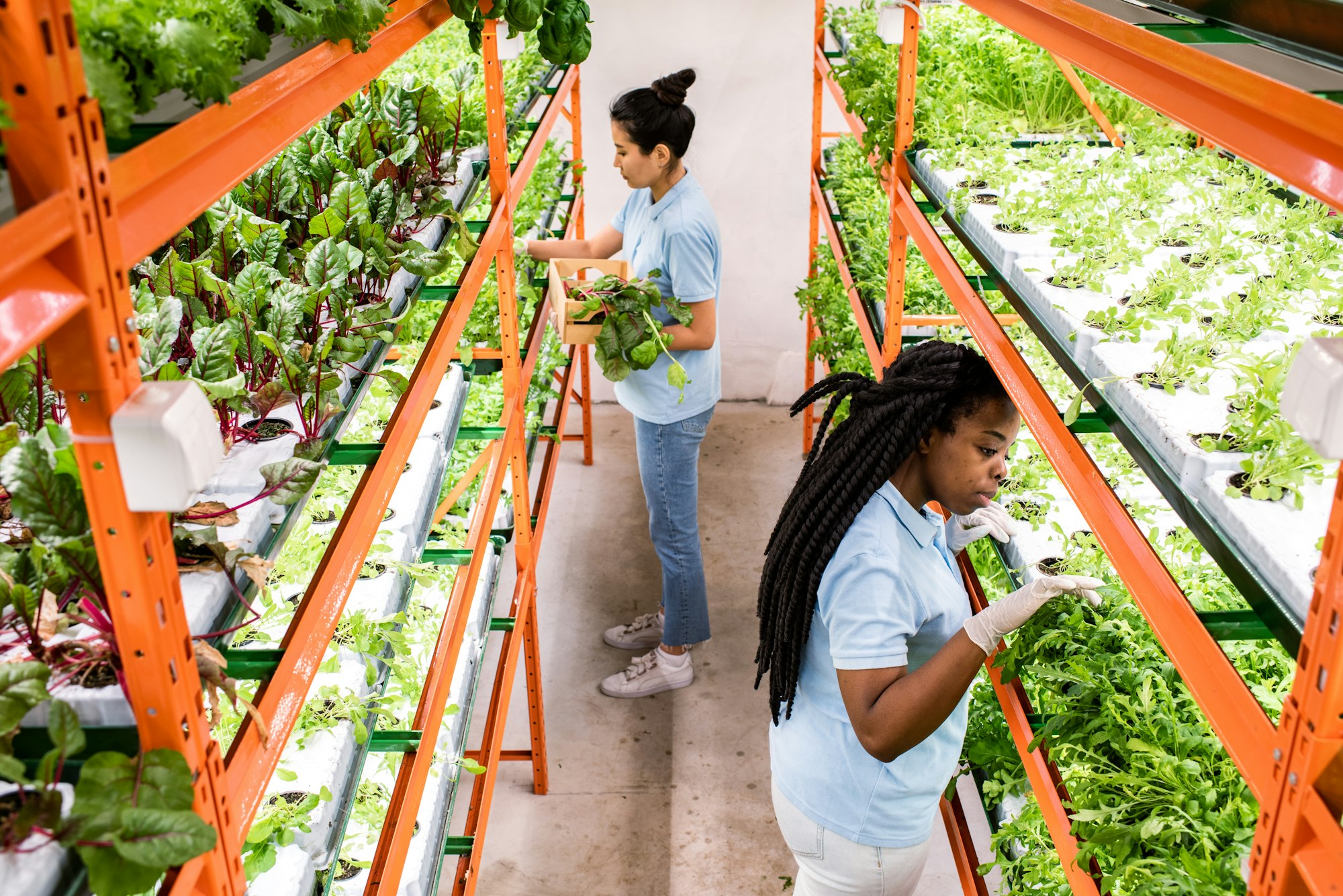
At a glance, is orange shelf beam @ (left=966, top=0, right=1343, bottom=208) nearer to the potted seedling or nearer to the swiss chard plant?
the swiss chard plant

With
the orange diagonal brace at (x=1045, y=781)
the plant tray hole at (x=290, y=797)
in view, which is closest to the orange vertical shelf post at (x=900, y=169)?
the orange diagonal brace at (x=1045, y=781)

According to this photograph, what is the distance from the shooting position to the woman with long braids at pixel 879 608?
6.53 feet

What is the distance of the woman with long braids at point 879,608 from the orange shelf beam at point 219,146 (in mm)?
1195

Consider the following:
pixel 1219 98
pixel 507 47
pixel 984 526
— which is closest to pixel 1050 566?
pixel 984 526

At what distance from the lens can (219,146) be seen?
1.24m

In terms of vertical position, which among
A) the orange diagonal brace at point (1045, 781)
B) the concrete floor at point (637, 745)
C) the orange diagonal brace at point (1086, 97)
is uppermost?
the orange diagonal brace at point (1086, 97)

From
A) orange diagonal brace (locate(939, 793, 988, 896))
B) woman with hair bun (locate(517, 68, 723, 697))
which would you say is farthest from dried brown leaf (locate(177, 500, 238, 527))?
woman with hair bun (locate(517, 68, 723, 697))

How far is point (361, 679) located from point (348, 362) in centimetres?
62

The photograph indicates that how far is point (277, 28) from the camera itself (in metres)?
1.51

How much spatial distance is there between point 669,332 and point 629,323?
173 mm

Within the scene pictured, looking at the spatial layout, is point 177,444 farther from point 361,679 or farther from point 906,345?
point 906,345

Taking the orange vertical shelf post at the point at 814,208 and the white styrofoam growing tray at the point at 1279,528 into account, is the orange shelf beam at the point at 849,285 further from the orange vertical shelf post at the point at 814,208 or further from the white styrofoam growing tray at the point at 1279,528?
the white styrofoam growing tray at the point at 1279,528

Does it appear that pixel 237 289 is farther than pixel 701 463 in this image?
No

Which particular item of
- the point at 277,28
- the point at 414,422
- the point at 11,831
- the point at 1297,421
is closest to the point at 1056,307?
the point at 1297,421
